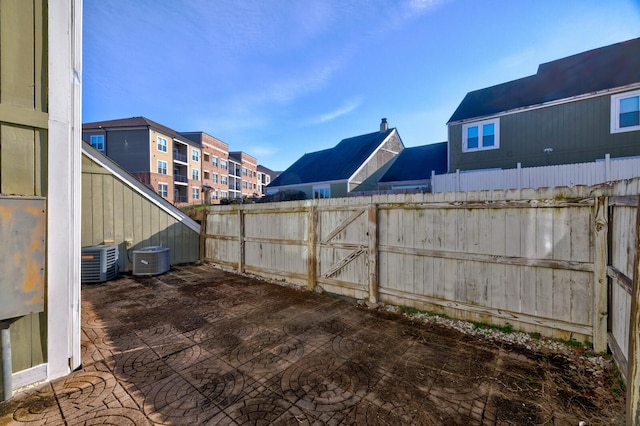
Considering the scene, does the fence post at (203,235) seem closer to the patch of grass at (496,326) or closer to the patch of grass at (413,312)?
the patch of grass at (413,312)

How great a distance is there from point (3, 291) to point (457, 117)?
16835 mm

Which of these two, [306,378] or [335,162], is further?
[335,162]

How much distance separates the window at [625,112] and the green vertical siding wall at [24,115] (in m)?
17.0

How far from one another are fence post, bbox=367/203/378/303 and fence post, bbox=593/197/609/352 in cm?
299

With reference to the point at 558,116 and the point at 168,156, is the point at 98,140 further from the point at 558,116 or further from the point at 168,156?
the point at 558,116

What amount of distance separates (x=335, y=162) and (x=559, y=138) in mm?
13641

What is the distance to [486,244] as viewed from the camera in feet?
13.2

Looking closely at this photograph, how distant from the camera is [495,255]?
12.9ft

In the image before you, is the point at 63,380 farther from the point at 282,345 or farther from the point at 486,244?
the point at 486,244

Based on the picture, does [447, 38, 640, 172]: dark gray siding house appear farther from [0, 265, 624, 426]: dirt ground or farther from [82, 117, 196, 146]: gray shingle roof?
[82, 117, 196, 146]: gray shingle roof

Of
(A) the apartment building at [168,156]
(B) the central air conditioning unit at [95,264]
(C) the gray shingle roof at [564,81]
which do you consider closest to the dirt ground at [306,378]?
(B) the central air conditioning unit at [95,264]

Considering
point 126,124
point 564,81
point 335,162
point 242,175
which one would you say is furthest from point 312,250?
point 242,175

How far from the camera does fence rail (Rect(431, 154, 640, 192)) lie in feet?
26.1

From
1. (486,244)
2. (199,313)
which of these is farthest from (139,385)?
(486,244)
